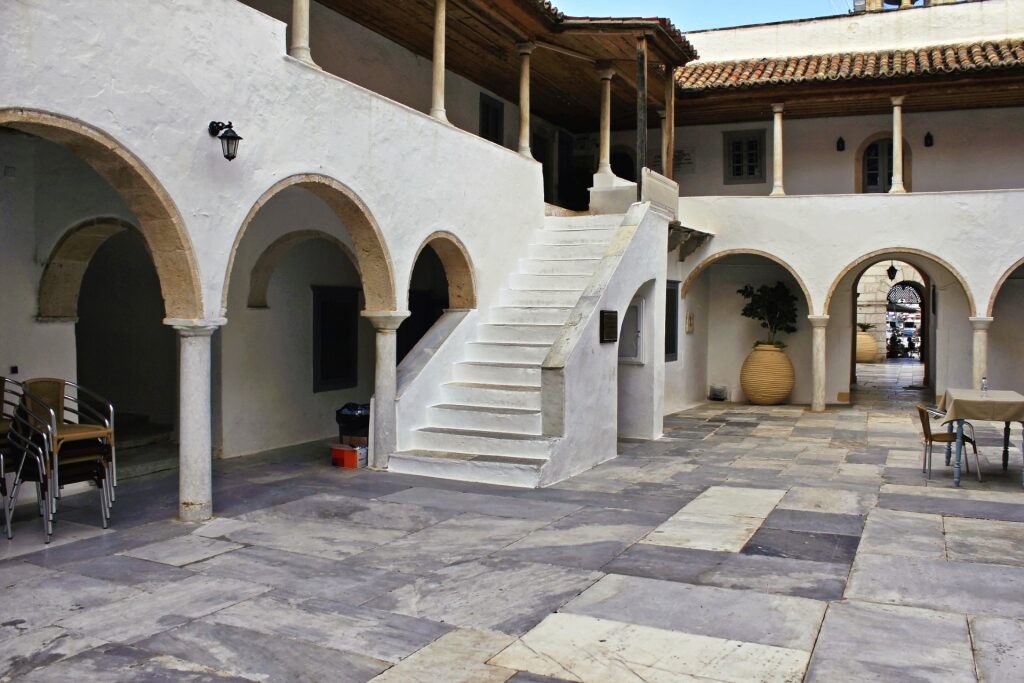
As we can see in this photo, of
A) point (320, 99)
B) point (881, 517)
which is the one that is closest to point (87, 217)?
point (320, 99)

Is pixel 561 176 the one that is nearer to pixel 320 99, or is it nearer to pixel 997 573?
pixel 320 99

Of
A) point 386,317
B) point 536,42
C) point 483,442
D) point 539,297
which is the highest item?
point 536,42

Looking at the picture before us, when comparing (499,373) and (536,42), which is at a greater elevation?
(536,42)

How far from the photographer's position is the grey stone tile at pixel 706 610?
5125 mm

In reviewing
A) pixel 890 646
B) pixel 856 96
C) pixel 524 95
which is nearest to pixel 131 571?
pixel 890 646

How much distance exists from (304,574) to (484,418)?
440cm

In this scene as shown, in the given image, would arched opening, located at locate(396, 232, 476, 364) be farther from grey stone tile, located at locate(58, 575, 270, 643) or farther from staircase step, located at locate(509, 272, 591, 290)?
grey stone tile, located at locate(58, 575, 270, 643)

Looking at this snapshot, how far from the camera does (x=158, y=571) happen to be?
6191 mm

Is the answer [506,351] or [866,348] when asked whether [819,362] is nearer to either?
[506,351]

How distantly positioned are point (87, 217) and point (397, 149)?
10.5 feet

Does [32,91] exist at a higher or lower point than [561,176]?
lower

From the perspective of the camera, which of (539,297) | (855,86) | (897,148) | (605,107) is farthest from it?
(855,86)

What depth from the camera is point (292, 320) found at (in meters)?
11.9

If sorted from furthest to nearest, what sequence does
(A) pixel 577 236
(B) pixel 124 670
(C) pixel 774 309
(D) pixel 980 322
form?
(C) pixel 774 309
(D) pixel 980 322
(A) pixel 577 236
(B) pixel 124 670
